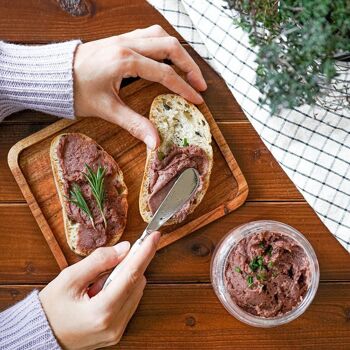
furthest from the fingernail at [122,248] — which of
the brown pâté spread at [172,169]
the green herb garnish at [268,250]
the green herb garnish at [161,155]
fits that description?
the green herb garnish at [268,250]

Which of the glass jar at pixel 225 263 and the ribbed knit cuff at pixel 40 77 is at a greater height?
the ribbed knit cuff at pixel 40 77

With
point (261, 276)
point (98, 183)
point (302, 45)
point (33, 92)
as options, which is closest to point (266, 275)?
point (261, 276)

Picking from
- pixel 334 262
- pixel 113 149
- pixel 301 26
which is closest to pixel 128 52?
pixel 113 149

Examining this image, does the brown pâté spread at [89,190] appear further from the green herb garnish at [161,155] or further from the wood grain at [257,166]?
the wood grain at [257,166]

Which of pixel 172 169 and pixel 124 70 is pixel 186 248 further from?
pixel 124 70

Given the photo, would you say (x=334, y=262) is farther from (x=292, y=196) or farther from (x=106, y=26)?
(x=106, y=26)

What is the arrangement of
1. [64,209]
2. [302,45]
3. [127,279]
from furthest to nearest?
[64,209] < [127,279] < [302,45]

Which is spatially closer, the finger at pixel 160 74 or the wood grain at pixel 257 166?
the finger at pixel 160 74
